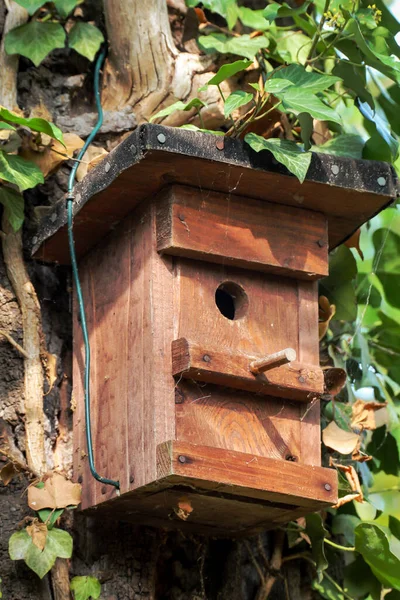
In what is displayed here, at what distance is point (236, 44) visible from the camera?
366 centimetres

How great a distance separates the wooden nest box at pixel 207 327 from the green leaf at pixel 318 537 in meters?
0.23

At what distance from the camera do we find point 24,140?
3.44 m

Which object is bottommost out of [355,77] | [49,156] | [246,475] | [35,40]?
[246,475]

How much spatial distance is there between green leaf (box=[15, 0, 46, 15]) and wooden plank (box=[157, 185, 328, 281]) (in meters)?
0.84

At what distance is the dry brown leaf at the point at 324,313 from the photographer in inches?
139

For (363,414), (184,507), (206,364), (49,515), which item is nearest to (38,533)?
(49,515)

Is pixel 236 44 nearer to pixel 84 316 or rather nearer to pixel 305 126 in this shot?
pixel 305 126

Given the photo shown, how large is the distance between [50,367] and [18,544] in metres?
0.53

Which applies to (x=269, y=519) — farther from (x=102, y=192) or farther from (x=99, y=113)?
(x=99, y=113)

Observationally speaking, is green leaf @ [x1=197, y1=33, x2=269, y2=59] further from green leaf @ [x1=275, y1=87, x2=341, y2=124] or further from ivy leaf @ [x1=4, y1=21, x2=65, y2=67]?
green leaf @ [x1=275, y1=87, x2=341, y2=124]

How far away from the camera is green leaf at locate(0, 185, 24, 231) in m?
3.36

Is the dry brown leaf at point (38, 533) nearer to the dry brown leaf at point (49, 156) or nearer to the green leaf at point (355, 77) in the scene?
the dry brown leaf at point (49, 156)

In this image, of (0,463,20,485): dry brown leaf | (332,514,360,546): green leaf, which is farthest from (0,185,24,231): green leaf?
(332,514,360,546): green leaf

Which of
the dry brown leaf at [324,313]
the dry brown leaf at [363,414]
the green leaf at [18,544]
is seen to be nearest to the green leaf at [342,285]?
the dry brown leaf at [324,313]
